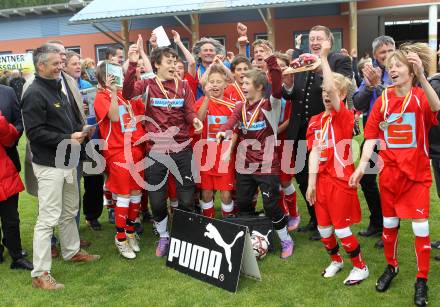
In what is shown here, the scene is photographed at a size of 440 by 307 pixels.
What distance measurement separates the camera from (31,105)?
4043 millimetres

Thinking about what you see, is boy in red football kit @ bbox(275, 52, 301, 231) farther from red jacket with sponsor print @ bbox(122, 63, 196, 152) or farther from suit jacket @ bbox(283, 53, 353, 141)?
red jacket with sponsor print @ bbox(122, 63, 196, 152)

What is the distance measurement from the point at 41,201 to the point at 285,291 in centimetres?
232

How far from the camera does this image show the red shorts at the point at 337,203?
386 centimetres

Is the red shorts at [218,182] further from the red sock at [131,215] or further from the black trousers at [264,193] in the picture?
the red sock at [131,215]

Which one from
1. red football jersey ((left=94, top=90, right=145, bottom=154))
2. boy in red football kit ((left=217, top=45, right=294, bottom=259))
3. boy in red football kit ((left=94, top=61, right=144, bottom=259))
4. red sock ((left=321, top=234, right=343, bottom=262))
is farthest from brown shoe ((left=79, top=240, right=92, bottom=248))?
red sock ((left=321, top=234, right=343, bottom=262))

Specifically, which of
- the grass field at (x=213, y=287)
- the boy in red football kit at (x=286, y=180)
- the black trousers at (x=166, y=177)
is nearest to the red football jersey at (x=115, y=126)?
the black trousers at (x=166, y=177)

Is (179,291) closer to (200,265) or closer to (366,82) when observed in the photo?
(200,265)

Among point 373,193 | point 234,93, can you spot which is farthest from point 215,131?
point 373,193

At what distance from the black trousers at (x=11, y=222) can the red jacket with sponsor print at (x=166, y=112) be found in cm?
147

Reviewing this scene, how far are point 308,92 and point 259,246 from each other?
1.63 m

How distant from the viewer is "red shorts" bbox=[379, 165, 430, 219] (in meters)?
3.54

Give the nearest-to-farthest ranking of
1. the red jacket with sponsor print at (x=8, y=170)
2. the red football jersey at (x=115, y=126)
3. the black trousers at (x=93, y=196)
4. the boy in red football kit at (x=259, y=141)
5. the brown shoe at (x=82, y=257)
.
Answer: the red jacket with sponsor print at (x=8, y=170) → the boy in red football kit at (x=259, y=141) → the red football jersey at (x=115, y=126) → the brown shoe at (x=82, y=257) → the black trousers at (x=93, y=196)

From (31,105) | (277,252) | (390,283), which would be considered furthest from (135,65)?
(390,283)

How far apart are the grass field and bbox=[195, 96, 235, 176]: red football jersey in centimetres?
106
